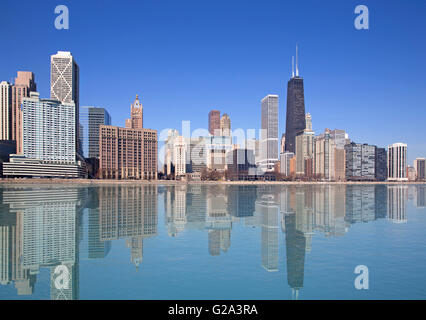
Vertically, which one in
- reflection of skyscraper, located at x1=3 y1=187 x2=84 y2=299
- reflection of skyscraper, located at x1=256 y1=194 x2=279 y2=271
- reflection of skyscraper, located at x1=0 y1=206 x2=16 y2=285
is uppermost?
reflection of skyscraper, located at x1=0 y1=206 x2=16 y2=285

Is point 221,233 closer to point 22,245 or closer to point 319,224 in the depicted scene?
point 319,224

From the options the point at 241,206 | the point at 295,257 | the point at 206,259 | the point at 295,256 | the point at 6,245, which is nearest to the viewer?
the point at 206,259

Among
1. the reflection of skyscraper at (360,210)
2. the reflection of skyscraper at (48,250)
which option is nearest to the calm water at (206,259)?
the reflection of skyscraper at (48,250)

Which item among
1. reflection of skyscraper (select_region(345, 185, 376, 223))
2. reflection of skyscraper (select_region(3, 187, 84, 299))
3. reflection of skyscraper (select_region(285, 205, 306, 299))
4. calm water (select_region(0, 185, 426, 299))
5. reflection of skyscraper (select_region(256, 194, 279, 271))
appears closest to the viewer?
calm water (select_region(0, 185, 426, 299))

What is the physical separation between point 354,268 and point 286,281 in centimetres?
573

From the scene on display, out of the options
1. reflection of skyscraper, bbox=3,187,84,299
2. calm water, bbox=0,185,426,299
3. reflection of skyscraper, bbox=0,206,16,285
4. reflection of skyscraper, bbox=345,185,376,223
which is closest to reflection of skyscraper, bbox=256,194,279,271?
calm water, bbox=0,185,426,299

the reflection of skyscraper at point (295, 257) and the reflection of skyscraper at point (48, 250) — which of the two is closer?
the reflection of skyscraper at point (48, 250)

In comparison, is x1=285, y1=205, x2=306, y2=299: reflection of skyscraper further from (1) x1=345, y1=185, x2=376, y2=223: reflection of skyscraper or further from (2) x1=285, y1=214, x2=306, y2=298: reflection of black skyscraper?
(1) x1=345, y1=185, x2=376, y2=223: reflection of skyscraper

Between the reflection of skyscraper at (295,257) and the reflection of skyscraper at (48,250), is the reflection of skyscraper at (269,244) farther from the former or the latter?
the reflection of skyscraper at (48,250)

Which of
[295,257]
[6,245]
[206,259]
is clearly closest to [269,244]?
[295,257]

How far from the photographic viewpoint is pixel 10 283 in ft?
56.0

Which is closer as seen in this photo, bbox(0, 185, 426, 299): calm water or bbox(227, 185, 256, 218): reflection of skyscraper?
bbox(0, 185, 426, 299): calm water

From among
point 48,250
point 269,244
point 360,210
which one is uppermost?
point 48,250

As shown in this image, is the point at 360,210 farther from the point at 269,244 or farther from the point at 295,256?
the point at 295,256
